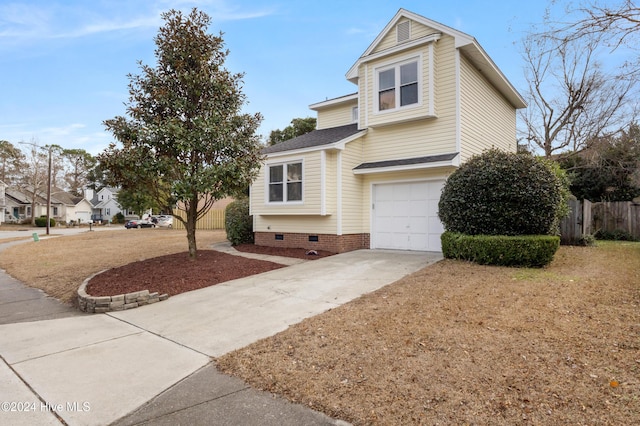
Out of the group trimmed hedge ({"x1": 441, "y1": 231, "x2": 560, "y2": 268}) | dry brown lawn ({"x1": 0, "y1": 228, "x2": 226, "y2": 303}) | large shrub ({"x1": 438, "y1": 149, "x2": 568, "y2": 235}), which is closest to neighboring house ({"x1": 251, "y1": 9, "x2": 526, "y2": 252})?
large shrub ({"x1": 438, "y1": 149, "x2": 568, "y2": 235})

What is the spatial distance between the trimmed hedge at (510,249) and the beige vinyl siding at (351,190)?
4033mm

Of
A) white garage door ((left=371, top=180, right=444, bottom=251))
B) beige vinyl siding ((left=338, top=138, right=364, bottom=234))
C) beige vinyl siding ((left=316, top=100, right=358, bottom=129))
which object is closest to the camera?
white garage door ((left=371, top=180, right=444, bottom=251))

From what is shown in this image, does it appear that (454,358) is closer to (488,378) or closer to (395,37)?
(488,378)

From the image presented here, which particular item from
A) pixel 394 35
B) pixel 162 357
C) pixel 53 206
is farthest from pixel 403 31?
pixel 53 206

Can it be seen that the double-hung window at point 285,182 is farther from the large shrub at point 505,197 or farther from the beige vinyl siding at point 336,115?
the large shrub at point 505,197

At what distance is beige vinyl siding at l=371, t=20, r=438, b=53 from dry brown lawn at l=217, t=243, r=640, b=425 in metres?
8.77

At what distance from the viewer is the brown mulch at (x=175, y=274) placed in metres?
7.32

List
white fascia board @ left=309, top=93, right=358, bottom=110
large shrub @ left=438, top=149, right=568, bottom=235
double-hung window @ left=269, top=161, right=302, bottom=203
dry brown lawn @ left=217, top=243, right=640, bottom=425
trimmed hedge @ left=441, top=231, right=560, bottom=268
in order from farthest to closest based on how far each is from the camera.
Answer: white fascia board @ left=309, top=93, right=358, bottom=110 → double-hung window @ left=269, top=161, right=302, bottom=203 → large shrub @ left=438, top=149, right=568, bottom=235 → trimmed hedge @ left=441, top=231, right=560, bottom=268 → dry brown lawn @ left=217, top=243, right=640, bottom=425

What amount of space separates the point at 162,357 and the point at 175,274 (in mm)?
4470

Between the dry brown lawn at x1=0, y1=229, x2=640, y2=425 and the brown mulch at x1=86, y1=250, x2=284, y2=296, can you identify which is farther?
the brown mulch at x1=86, y1=250, x2=284, y2=296

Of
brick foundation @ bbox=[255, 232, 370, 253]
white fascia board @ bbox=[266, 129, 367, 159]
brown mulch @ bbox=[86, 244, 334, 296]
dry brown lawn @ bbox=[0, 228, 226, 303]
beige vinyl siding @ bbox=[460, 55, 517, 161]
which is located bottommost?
dry brown lawn @ bbox=[0, 228, 226, 303]

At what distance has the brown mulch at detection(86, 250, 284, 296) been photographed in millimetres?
7320

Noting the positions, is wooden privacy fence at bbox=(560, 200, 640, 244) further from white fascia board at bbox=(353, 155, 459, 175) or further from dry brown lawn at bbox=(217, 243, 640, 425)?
dry brown lawn at bbox=(217, 243, 640, 425)

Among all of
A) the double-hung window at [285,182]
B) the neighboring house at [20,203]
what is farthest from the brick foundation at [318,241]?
the neighboring house at [20,203]
